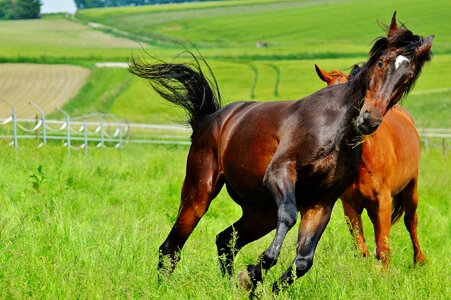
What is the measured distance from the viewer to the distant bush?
107 meters

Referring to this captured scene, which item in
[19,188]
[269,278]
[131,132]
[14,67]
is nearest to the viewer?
[269,278]

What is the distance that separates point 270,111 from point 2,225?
2667mm

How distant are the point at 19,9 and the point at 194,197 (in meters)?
106

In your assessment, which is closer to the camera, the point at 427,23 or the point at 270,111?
the point at 270,111

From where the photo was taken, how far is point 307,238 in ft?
21.4

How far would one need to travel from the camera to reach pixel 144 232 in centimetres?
893

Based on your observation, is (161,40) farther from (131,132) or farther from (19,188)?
(19,188)

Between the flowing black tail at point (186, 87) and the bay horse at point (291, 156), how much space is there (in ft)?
1.59

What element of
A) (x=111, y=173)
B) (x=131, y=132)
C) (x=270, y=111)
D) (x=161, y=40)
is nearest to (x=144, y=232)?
(x=270, y=111)

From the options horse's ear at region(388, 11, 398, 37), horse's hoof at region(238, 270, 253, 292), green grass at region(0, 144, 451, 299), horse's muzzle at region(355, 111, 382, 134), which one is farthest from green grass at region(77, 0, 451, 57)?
horse's hoof at region(238, 270, 253, 292)

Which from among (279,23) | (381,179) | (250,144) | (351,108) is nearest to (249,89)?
(279,23)

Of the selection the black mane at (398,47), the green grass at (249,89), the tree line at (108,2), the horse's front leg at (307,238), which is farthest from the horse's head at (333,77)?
the tree line at (108,2)

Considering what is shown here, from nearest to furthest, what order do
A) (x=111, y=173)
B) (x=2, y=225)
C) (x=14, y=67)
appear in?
1. (x=2, y=225)
2. (x=111, y=173)
3. (x=14, y=67)

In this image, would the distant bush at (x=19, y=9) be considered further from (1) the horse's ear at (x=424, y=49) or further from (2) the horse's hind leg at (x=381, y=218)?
(1) the horse's ear at (x=424, y=49)
